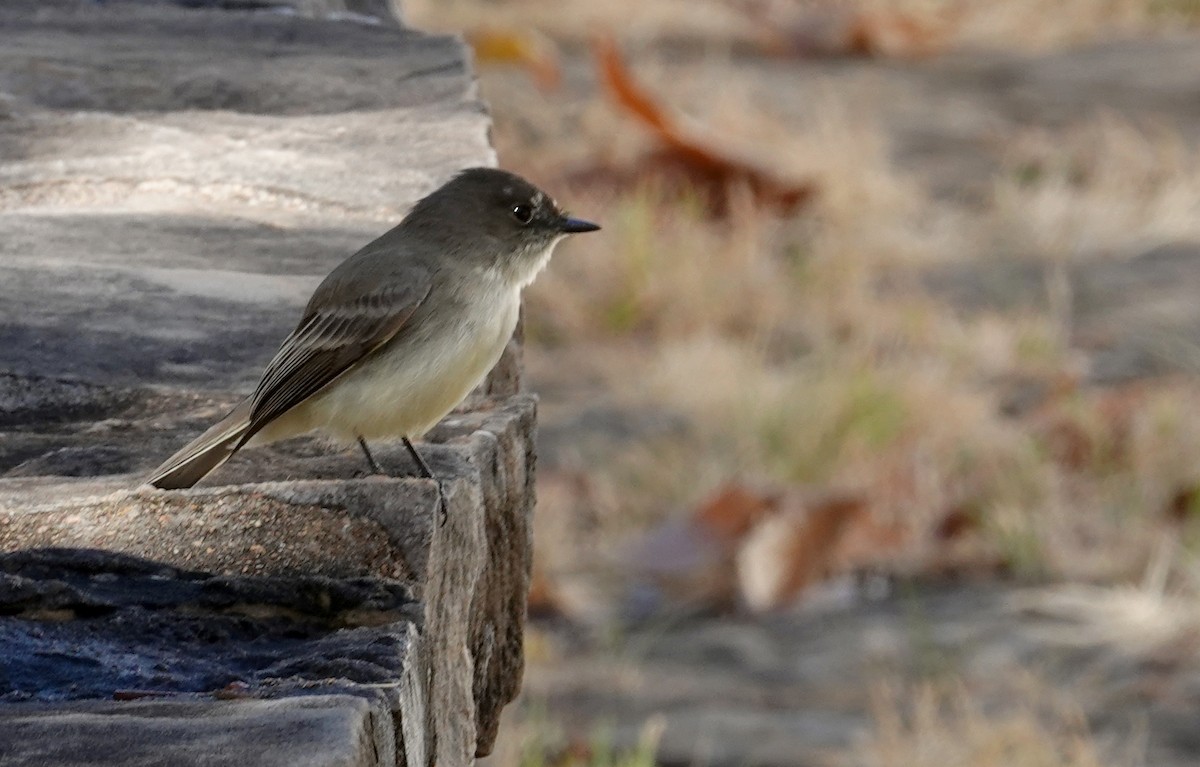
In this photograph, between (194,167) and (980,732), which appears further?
(980,732)

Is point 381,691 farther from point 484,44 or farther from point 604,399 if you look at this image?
point 484,44

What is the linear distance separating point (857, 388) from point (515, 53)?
150 inches

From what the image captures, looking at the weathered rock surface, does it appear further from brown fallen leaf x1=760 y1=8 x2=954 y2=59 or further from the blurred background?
brown fallen leaf x1=760 y1=8 x2=954 y2=59

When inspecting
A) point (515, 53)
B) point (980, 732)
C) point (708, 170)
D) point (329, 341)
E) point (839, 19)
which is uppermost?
point (329, 341)

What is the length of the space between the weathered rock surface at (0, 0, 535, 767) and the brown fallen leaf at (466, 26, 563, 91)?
5.74 meters

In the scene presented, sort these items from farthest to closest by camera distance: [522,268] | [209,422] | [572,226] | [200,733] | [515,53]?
[515,53] → [572,226] → [522,268] → [209,422] → [200,733]

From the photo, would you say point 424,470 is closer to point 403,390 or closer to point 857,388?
point 403,390

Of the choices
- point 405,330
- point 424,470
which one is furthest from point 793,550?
point 424,470

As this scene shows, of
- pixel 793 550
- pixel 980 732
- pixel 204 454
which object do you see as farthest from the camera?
pixel 793 550

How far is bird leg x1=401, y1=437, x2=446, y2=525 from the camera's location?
2225 millimetres

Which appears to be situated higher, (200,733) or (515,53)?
(200,733)

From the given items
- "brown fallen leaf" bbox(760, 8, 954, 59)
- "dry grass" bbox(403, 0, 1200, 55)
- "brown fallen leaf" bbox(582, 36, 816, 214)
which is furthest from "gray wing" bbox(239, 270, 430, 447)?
"brown fallen leaf" bbox(760, 8, 954, 59)

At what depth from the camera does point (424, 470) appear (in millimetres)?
2402

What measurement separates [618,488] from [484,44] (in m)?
3.98
